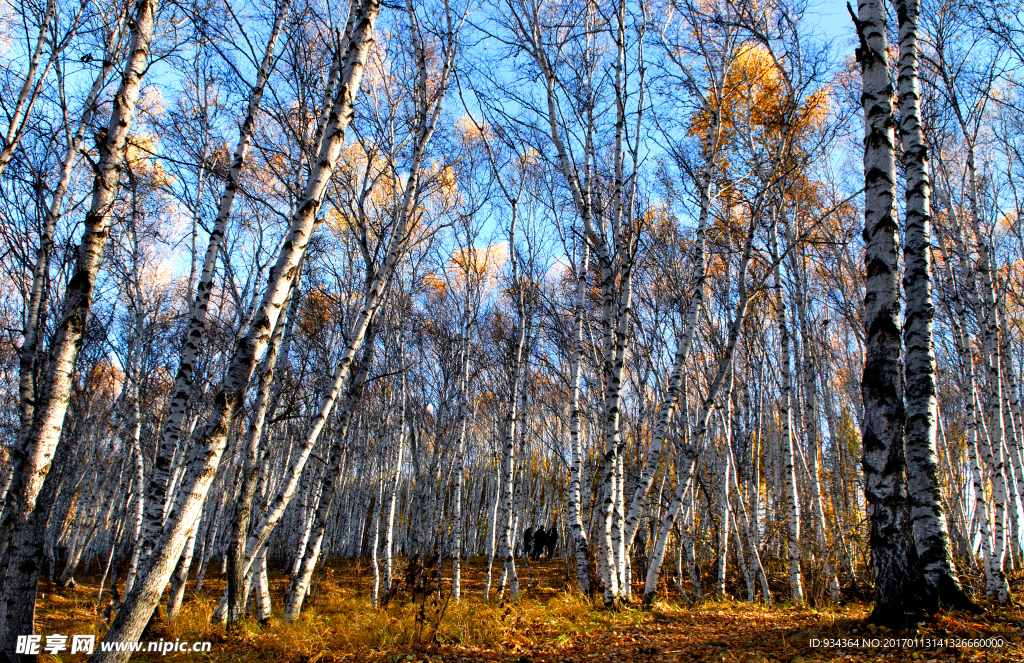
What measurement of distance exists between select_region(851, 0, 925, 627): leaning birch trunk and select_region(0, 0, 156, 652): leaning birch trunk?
595 cm

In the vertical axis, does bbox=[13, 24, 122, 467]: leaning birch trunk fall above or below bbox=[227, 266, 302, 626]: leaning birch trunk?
above

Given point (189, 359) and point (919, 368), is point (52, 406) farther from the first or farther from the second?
point (919, 368)

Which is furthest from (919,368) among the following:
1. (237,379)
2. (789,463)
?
(237,379)

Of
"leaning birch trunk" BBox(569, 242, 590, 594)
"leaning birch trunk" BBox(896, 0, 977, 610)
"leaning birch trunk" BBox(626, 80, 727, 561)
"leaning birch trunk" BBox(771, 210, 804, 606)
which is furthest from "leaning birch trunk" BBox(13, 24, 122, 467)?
"leaning birch trunk" BBox(771, 210, 804, 606)

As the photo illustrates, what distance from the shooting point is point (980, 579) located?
23.6ft

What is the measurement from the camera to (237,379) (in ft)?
10.4

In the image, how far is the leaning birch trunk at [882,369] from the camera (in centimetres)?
354

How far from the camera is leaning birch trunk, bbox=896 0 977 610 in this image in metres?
3.57

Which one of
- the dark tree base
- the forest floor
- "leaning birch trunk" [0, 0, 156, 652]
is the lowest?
the forest floor

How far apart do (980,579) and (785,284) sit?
543 cm

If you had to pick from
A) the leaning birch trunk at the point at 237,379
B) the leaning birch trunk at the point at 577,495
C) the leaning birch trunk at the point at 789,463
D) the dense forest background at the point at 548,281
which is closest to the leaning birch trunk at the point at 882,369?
the dense forest background at the point at 548,281

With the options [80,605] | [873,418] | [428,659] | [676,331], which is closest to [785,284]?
[676,331]

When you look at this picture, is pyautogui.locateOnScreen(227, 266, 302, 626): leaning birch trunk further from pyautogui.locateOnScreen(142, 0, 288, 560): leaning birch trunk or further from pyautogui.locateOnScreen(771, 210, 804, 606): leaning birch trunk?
pyautogui.locateOnScreen(771, 210, 804, 606): leaning birch trunk

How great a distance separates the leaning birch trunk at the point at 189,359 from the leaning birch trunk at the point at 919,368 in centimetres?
659
